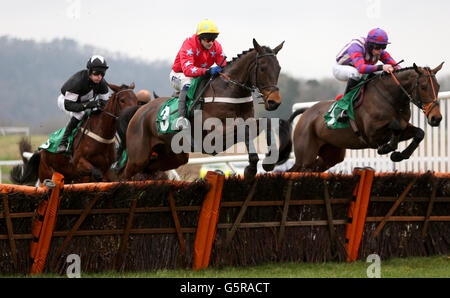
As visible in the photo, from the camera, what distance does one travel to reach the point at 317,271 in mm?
5051

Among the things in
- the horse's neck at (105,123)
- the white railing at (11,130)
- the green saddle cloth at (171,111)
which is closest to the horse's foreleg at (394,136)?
the green saddle cloth at (171,111)

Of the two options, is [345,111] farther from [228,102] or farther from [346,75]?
[228,102]

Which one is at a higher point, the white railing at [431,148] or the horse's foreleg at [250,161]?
the horse's foreleg at [250,161]

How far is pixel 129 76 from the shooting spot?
22.2 m

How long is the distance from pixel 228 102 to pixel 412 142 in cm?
208

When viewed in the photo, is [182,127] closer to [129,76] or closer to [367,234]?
[367,234]

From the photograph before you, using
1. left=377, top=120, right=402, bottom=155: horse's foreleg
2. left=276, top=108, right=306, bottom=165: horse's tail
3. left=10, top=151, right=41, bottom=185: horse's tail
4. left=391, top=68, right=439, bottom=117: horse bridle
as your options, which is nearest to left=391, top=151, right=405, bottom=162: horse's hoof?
left=377, top=120, right=402, bottom=155: horse's foreleg

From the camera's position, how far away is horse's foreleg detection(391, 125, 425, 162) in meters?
6.83

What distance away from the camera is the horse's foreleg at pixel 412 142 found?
22.4 feet

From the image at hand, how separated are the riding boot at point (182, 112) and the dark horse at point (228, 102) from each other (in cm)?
9

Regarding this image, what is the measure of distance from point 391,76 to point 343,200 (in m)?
2.13

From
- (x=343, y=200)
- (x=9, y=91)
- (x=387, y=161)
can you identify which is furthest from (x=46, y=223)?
(x=9, y=91)

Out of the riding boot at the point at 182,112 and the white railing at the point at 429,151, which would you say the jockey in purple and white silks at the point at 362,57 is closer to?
the white railing at the point at 429,151

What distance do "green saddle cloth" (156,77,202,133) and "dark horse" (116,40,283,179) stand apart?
11 centimetres
